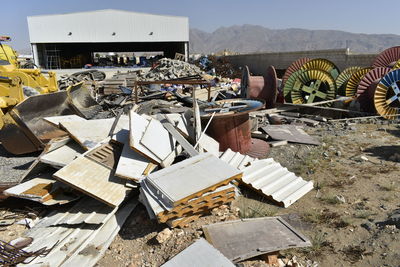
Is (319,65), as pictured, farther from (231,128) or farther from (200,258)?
(200,258)

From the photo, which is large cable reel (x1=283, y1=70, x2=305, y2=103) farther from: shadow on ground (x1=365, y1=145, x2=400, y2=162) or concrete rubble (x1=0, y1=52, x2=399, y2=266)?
concrete rubble (x1=0, y1=52, x2=399, y2=266)

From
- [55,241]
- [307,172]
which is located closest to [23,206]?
[55,241]

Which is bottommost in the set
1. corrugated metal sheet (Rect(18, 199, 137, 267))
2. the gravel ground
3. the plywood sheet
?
the gravel ground

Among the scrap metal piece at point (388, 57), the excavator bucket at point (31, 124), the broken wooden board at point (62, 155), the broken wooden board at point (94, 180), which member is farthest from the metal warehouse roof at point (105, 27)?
the broken wooden board at point (94, 180)

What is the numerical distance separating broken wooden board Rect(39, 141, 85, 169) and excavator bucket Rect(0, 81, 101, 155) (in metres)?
1.67

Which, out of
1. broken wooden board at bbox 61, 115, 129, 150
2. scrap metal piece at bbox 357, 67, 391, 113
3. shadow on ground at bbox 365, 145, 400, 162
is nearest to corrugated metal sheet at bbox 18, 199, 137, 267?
broken wooden board at bbox 61, 115, 129, 150

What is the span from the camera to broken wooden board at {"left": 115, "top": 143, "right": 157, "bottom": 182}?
420 centimetres

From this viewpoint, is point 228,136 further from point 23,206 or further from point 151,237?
point 23,206

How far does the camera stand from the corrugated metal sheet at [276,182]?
4.60 meters

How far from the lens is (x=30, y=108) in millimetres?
6816

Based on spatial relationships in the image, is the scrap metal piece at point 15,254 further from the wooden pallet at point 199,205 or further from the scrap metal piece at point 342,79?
the scrap metal piece at point 342,79

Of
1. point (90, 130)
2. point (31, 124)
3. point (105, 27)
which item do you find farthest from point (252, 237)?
point (105, 27)

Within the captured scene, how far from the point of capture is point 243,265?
3.14 m

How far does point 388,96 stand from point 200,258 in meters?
8.48
